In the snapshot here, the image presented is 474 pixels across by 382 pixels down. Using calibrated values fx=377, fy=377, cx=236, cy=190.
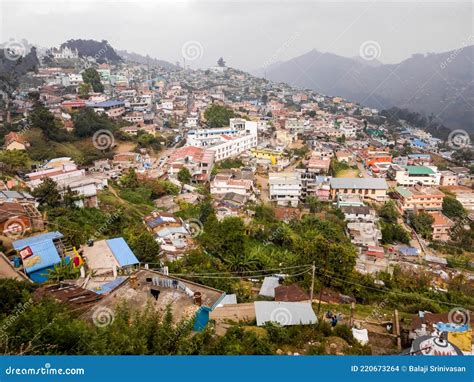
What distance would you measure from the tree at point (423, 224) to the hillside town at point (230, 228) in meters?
0.06

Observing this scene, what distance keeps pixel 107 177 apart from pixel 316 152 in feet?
48.7

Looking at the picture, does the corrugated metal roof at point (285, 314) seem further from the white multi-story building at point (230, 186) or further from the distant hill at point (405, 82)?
the distant hill at point (405, 82)

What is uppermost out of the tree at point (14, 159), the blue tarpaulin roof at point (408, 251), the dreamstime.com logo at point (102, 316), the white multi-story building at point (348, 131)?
the white multi-story building at point (348, 131)

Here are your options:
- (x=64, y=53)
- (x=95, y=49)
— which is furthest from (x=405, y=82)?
(x=64, y=53)

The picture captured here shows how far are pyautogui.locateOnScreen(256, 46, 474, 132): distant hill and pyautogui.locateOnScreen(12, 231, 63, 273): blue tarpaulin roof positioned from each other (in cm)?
5739

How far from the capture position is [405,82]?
88562 mm

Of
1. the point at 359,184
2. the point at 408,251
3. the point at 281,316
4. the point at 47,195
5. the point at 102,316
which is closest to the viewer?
the point at 102,316

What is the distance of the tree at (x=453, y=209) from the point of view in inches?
759

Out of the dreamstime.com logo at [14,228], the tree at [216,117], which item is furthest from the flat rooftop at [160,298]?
the tree at [216,117]

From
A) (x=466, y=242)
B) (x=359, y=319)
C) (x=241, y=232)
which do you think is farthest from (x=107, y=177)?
(x=466, y=242)

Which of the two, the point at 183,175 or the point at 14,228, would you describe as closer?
the point at 14,228

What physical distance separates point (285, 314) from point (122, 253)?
3887 millimetres

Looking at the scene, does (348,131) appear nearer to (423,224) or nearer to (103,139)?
(423,224)

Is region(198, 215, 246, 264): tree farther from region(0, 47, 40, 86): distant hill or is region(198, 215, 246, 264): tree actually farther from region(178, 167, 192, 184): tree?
region(0, 47, 40, 86): distant hill
